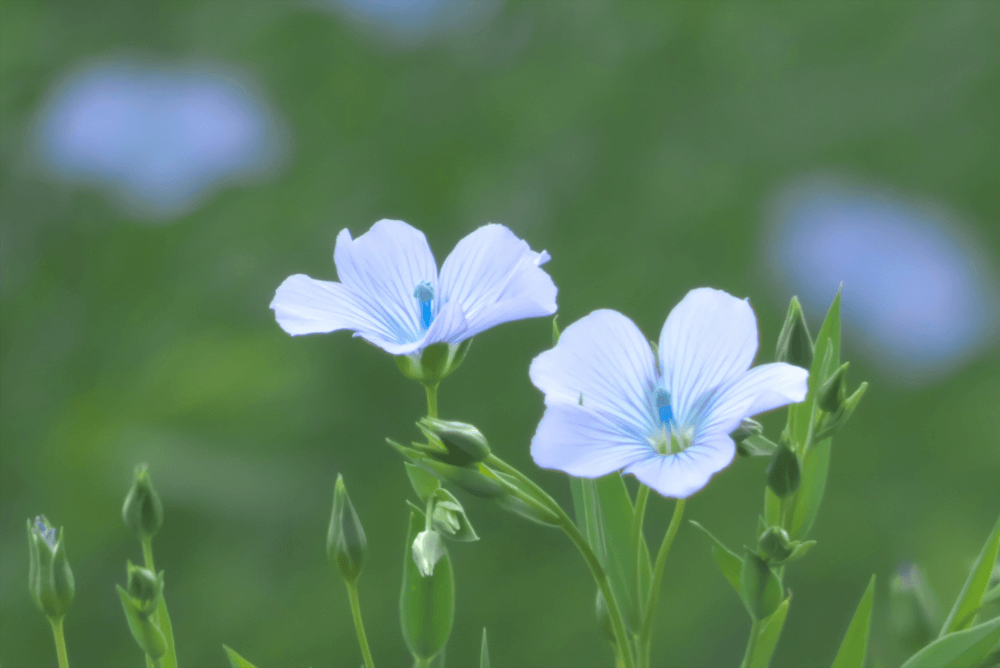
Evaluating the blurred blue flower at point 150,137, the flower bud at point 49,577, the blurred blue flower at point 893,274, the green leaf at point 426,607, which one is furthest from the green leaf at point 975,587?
the blurred blue flower at point 150,137

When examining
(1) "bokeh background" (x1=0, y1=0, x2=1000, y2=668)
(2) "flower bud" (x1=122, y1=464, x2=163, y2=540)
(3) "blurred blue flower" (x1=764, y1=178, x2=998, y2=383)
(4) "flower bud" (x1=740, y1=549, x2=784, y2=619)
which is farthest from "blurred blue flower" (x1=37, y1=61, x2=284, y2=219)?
(4) "flower bud" (x1=740, y1=549, x2=784, y2=619)

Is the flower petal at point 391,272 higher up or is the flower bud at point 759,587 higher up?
the flower petal at point 391,272

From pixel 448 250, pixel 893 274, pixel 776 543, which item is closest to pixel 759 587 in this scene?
pixel 776 543

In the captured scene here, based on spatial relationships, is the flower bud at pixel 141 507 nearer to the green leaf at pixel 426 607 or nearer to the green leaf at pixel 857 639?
the green leaf at pixel 426 607

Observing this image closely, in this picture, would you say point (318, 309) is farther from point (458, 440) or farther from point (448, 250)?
point (448, 250)

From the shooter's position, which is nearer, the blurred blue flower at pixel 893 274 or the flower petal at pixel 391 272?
the flower petal at pixel 391 272

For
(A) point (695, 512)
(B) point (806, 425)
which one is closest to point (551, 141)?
(A) point (695, 512)

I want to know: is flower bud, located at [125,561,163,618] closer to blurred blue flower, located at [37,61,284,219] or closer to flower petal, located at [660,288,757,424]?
flower petal, located at [660,288,757,424]
